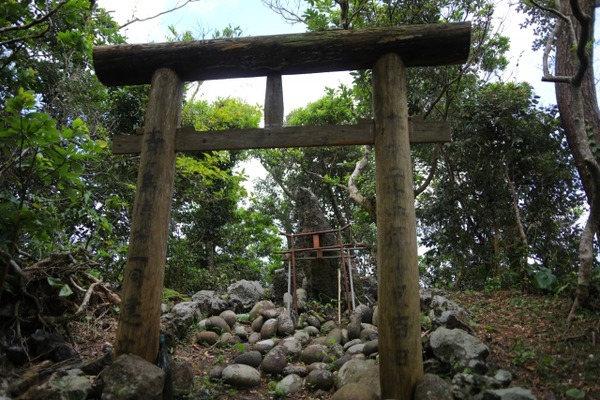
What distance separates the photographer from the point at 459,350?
3830 mm

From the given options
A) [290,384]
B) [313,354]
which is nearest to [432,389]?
[290,384]

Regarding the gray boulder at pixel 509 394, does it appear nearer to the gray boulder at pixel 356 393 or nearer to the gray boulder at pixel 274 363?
the gray boulder at pixel 356 393

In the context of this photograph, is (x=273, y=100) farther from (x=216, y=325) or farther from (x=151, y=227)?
(x=216, y=325)

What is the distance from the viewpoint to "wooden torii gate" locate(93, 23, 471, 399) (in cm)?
346

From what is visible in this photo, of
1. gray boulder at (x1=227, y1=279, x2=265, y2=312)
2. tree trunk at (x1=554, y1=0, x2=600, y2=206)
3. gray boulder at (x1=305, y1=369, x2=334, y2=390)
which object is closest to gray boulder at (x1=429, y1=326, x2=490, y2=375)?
gray boulder at (x1=305, y1=369, x2=334, y2=390)

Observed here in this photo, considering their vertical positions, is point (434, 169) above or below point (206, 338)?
above

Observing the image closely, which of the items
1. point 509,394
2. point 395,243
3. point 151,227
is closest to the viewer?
point 509,394

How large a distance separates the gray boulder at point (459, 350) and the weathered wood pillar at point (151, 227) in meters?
2.65

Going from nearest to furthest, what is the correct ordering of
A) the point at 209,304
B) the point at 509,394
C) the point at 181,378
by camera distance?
the point at 509,394 < the point at 181,378 < the point at 209,304

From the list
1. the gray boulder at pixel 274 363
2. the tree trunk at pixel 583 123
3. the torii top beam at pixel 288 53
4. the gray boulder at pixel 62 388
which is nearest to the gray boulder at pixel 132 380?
the gray boulder at pixel 62 388

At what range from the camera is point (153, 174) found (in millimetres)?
3861

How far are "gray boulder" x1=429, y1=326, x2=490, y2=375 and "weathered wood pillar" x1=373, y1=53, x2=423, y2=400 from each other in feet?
1.91

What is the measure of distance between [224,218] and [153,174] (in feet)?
28.9

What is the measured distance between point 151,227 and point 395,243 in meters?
2.18
